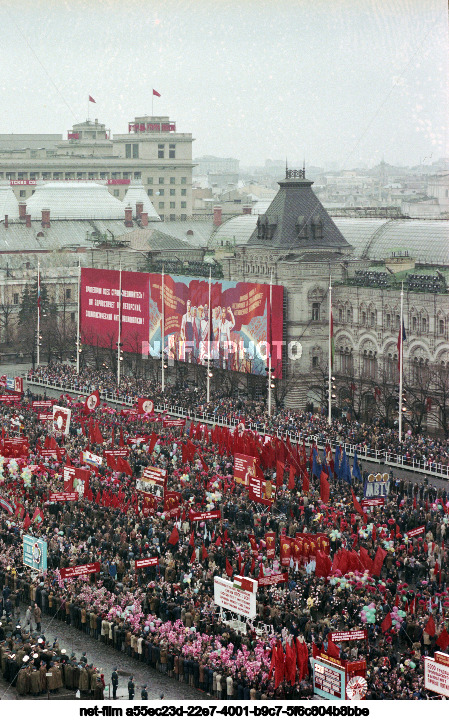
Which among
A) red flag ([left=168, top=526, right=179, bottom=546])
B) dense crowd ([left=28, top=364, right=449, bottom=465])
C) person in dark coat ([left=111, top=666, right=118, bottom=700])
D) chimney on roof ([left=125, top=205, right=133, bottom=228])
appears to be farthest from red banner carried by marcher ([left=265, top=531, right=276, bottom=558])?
chimney on roof ([left=125, top=205, right=133, bottom=228])

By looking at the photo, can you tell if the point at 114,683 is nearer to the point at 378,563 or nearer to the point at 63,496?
the point at 378,563

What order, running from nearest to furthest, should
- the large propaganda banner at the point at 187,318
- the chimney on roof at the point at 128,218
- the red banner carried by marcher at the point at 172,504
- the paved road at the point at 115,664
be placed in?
1. the paved road at the point at 115,664
2. the red banner carried by marcher at the point at 172,504
3. the large propaganda banner at the point at 187,318
4. the chimney on roof at the point at 128,218

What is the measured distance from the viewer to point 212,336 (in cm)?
9731

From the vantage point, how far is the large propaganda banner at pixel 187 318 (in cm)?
9369

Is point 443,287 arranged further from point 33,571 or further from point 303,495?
point 33,571

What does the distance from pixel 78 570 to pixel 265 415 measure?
34.3 meters

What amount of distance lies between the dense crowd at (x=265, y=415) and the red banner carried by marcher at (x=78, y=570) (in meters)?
22.7

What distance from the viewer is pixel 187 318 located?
331ft

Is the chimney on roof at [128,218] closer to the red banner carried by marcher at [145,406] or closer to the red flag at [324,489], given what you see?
the red banner carried by marcher at [145,406]

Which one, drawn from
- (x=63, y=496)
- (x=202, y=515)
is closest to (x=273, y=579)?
(x=202, y=515)

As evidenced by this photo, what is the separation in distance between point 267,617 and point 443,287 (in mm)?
42809

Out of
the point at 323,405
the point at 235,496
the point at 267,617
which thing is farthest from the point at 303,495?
the point at 323,405

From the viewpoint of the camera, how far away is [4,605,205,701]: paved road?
42438mm

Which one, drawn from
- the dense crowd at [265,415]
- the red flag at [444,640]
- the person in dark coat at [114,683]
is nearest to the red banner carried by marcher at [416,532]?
the red flag at [444,640]
